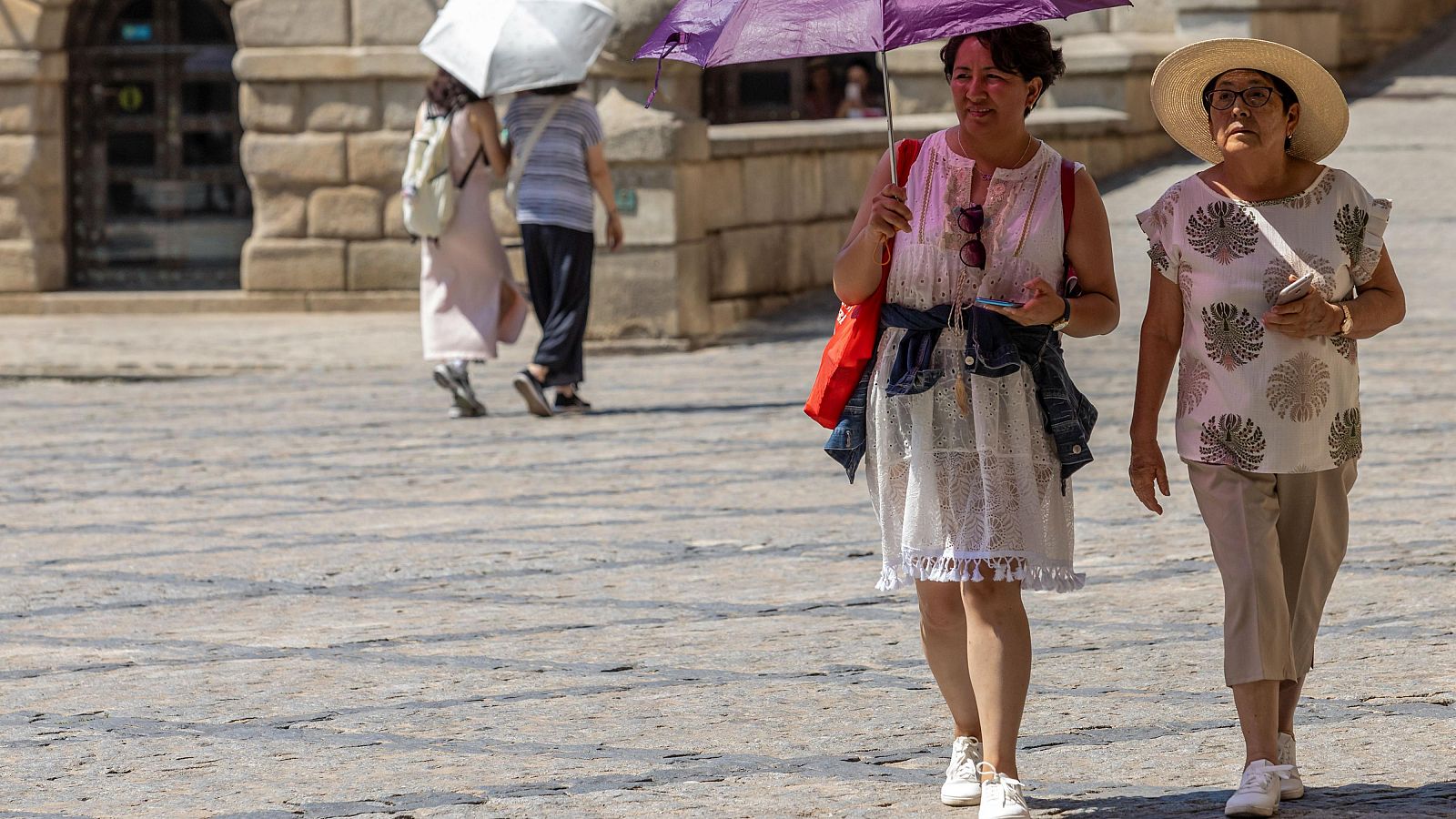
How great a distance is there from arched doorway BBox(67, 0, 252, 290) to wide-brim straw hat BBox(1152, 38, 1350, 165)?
14736 mm

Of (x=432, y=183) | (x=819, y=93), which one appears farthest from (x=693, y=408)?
(x=819, y=93)

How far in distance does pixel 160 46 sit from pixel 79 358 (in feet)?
16.2

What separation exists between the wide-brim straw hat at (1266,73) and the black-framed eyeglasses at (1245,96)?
0.04m

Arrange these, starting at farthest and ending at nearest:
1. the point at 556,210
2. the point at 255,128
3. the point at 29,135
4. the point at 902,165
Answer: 1. the point at 29,135
2. the point at 255,128
3. the point at 556,210
4. the point at 902,165

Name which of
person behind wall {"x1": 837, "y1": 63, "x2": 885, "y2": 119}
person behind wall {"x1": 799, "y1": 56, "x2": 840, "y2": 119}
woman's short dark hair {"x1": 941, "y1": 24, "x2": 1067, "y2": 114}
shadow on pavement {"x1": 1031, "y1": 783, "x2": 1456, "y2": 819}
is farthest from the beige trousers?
person behind wall {"x1": 799, "y1": 56, "x2": 840, "y2": 119}

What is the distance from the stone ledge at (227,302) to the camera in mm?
17422

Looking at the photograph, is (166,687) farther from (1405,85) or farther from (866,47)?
(1405,85)

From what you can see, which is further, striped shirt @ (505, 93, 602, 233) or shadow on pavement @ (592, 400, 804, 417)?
shadow on pavement @ (592, 400, 804, 417)

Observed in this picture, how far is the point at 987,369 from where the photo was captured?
4168 millimetres

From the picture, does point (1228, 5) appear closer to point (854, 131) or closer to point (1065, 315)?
point (854, 131)

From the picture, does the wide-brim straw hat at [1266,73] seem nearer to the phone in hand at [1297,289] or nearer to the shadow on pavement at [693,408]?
the phone in hand at [1297,289]

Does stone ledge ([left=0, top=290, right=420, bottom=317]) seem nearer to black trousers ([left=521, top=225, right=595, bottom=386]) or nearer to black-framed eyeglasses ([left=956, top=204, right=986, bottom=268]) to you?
black trousers ([left=521, top=225, right=595, bottom=386])

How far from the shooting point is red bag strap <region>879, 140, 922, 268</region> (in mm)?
4293

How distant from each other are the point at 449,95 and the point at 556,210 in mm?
748
